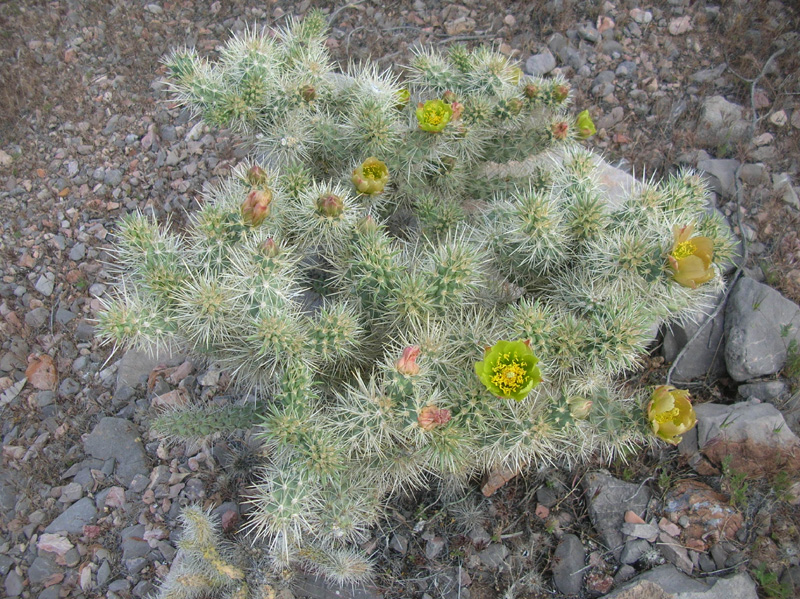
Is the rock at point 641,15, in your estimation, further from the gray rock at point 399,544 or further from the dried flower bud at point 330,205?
the gray rock at point 399,544

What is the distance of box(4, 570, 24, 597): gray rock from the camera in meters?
3.04

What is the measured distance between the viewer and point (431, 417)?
221cm

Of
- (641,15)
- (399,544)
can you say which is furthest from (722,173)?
(399,544)

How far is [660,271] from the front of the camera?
8.27 feet

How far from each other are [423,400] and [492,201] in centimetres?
155

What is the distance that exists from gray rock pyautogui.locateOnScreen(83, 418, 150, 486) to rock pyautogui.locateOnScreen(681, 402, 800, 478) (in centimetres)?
310

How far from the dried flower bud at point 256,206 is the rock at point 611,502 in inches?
83.8

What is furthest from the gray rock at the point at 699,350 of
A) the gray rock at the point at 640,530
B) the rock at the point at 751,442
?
the gray rock at the point at 640,530

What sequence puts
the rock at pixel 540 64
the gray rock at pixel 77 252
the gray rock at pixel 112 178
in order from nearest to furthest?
the gray rock at pixel 77 252 → the gray rock at pixel 112 178 → the rock at pixel 540 64

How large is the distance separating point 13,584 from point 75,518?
0.41 m

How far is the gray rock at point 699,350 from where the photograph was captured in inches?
137

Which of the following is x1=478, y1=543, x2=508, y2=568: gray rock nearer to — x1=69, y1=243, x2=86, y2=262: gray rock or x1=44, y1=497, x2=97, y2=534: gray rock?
x1=44, y1=497, x2=97, y2=534: gray rock

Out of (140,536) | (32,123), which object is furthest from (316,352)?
(32,123)

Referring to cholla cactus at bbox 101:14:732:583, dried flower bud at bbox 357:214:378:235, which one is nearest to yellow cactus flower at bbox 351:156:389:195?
cholla cactus at bbox 101:14:732:583
